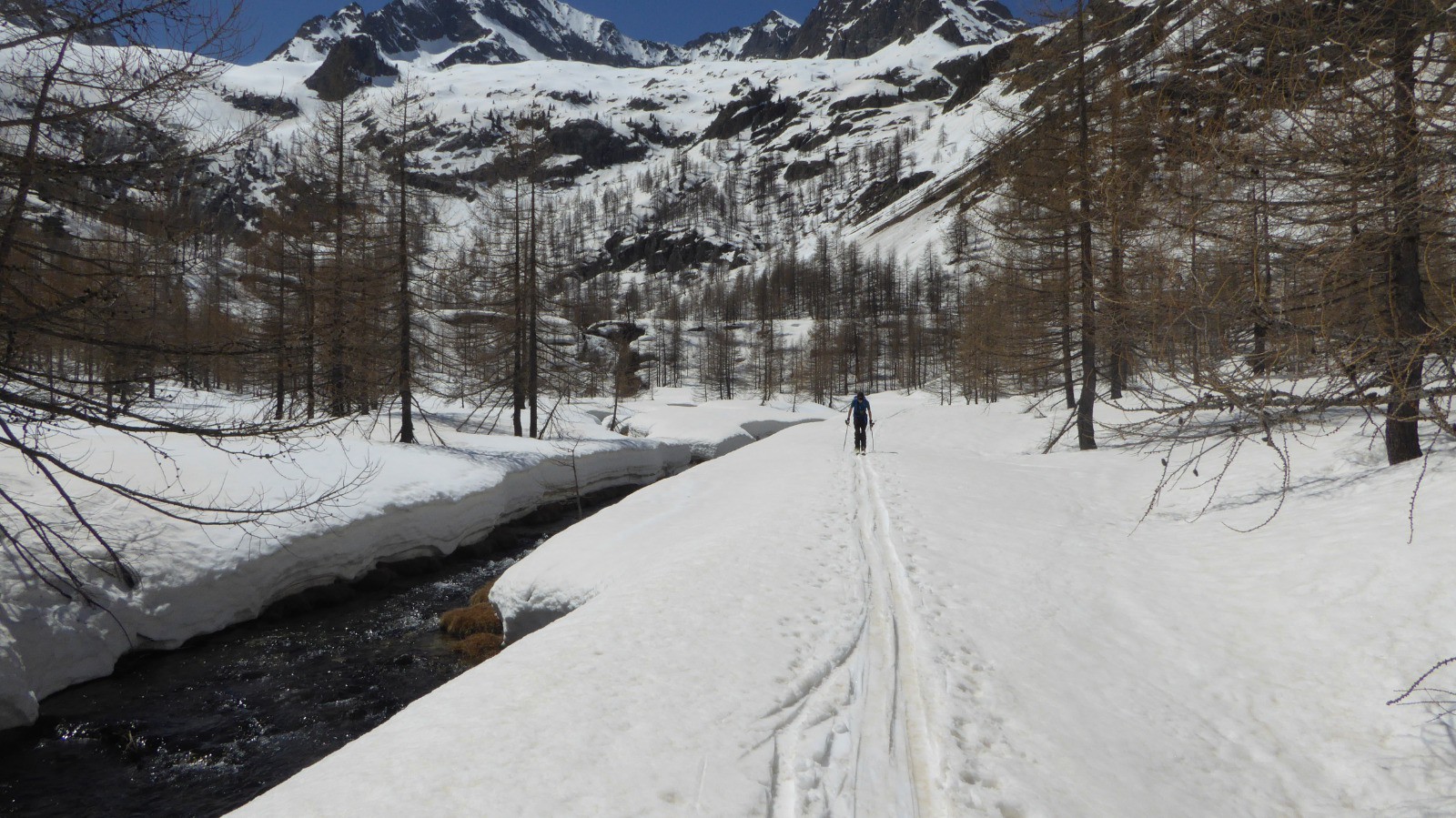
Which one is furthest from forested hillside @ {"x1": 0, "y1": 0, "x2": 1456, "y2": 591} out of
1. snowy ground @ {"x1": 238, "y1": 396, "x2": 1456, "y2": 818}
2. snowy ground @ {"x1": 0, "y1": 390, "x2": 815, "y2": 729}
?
snowy ground @ {"x1": 238, "y1": 396, "x2": 1456, "y2": 818}

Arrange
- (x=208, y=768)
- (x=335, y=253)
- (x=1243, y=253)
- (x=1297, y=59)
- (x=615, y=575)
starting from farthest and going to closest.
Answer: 1. (x=335, y=253)
2. (x=615, y=575)
3. (x=208, y=768)
4. (x=1243, y=253)
5. (x=1297, y=59)

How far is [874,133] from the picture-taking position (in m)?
178

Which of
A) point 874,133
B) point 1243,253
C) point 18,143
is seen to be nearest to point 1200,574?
point 1243,253

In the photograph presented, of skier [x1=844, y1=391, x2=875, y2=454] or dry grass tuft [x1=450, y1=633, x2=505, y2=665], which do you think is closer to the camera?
dry grass tuft [x1=450, y1=633, x2=505, y2=665]

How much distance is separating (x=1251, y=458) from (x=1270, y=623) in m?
6.38

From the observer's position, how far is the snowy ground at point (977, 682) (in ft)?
11.6

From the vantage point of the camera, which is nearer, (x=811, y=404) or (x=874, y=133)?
(x=811, y=404)

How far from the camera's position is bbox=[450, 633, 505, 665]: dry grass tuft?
9023mm

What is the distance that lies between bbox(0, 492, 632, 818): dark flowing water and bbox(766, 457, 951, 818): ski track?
18.3ft

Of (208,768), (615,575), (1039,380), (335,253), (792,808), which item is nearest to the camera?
(792,808)

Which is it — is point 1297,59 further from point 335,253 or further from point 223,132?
point 335,253

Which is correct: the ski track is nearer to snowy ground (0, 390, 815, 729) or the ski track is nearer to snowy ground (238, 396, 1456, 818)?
snowy ground (238, 396, 1456, 818)

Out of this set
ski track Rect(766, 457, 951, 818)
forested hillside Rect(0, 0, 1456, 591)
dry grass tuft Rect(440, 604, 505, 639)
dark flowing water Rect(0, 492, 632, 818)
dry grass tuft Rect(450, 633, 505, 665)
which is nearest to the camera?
ski track Rect(766, 457, 951, 818)

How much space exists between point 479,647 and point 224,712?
9.43ft
